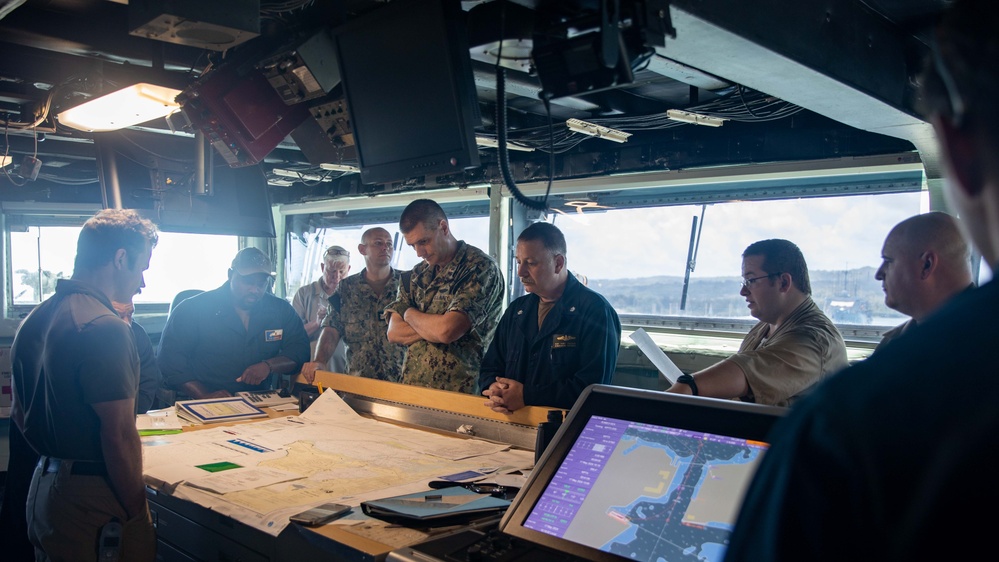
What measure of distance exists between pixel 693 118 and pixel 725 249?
1.32m

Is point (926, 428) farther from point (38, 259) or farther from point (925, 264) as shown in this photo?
point (38, 259)

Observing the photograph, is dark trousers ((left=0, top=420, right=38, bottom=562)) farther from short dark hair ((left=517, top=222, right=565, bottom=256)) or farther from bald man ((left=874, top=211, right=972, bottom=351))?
bald man ((left=874, top=211, right=972, bottom=351))

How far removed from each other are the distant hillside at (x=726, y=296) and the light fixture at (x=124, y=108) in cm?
341

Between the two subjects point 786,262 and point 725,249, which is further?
point 725,249

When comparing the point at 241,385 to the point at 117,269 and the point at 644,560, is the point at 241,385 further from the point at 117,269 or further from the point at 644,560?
the point at 644,560

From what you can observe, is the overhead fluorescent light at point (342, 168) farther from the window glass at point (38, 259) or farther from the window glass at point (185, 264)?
the window glass at point (38, 259)

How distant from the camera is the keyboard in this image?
3.29 m

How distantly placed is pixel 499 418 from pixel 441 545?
117 cm

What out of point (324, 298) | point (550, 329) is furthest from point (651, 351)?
point (324, 298)

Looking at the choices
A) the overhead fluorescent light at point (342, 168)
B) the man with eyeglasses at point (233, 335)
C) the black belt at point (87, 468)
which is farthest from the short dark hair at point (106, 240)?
the overhead fluorescent light at point (342, 168)

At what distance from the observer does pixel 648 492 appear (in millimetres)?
1363

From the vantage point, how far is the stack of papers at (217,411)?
117 inches

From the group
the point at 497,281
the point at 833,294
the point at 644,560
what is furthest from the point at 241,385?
the point at 833,294

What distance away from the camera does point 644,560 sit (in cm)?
127
